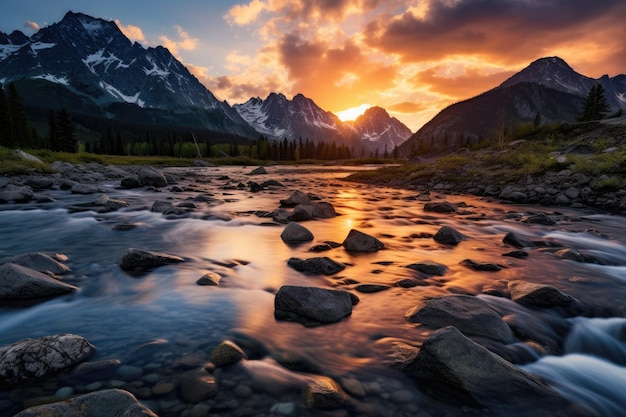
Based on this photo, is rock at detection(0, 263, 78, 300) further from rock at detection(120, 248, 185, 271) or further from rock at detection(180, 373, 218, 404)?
rock at detection(180, 373, 218, 404)

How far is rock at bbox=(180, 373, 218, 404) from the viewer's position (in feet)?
10.5

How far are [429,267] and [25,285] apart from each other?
7626 millimetres

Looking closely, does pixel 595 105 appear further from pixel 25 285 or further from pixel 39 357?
pixel 39 357

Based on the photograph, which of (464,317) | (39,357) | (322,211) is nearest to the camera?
(39,357)

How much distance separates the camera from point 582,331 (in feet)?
16.1

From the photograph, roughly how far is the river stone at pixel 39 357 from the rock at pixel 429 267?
6.11 meters

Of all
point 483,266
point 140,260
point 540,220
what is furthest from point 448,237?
point 140,260

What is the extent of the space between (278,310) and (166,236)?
7199 millimetres

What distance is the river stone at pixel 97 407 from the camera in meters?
2.63

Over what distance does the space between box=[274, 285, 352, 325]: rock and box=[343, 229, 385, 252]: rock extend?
3587 mm

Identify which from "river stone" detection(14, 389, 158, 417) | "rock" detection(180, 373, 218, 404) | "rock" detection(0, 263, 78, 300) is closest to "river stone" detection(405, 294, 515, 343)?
"rock" detection(180, 373, 218, 404)

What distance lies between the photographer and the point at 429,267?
7.34 meters

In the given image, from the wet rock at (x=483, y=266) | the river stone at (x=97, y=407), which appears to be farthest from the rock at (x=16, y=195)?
the wet rock at (x=483, y=266)

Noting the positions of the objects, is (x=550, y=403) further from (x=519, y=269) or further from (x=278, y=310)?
(x=519, y=269)
